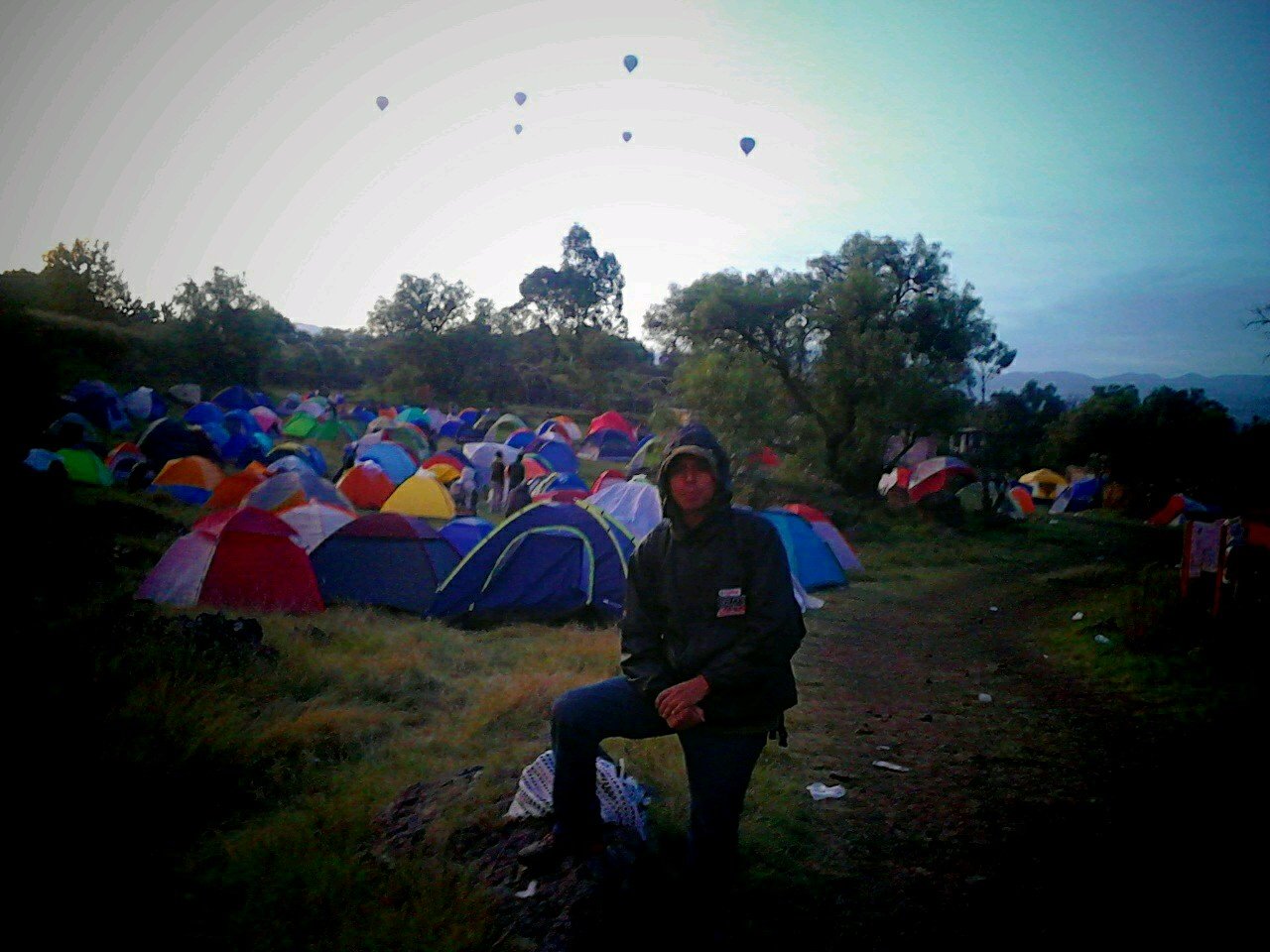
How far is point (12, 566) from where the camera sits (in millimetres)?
3861

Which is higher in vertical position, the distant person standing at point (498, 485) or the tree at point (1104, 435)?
the tree at point (1104, 435)

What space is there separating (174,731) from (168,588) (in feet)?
16.2

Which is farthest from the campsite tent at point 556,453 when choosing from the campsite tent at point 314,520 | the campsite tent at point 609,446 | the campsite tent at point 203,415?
the campsite tent at point 314,520

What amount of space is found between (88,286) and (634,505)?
4400cm

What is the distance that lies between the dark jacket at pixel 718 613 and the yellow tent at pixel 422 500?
1259cm

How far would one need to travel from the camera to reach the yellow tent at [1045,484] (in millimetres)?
27641

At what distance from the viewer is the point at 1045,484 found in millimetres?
27875

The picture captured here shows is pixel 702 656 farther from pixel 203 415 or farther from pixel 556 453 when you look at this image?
pixel 203 415

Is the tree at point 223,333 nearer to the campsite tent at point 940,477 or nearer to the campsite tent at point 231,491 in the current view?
the campsite tent at point 231,491

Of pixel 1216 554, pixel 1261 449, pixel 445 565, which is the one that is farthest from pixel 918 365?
pixel 445 565

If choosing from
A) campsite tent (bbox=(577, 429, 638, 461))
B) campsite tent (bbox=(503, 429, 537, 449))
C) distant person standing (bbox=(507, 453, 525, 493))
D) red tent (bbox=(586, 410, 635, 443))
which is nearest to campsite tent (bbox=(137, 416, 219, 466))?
distant person standing (bbox=(507, 453, 525, 493))

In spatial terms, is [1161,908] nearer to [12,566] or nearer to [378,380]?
[12,566]

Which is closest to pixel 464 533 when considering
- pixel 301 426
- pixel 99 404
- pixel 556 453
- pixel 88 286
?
pixel 556 453

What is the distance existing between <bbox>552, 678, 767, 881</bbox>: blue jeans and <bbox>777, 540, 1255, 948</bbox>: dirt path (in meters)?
0.61
